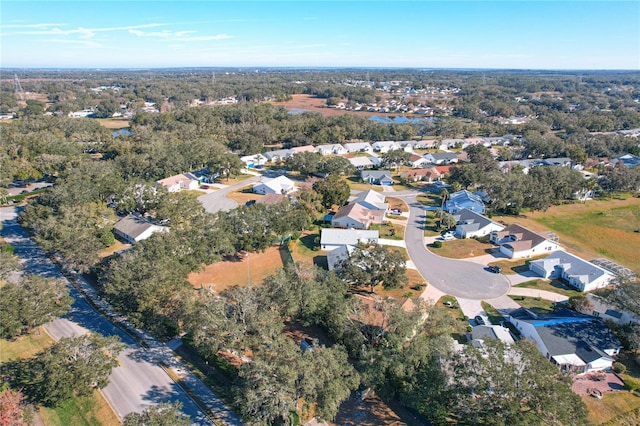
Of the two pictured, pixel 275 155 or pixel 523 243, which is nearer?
pixel 523 243

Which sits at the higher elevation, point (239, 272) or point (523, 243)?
point (523, 243)

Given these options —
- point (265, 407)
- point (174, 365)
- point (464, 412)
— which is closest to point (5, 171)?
point (174, 365)

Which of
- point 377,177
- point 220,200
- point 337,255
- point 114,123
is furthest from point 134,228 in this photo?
point 114,123

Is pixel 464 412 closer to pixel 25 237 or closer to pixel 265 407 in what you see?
pixel 265 407

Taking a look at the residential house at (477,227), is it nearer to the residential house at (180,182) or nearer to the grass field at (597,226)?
the grass field at (597,226)

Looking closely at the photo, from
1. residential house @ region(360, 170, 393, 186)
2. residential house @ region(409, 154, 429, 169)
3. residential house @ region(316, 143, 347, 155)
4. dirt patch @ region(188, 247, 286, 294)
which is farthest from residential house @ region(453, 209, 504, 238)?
residential house @ region(316, 143, 347, 155)

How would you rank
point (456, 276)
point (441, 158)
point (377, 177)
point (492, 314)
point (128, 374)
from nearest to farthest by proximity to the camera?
point (128, 374) → point (492, 314) → point (456, 276) → point (377, 177) → point (441, 158)

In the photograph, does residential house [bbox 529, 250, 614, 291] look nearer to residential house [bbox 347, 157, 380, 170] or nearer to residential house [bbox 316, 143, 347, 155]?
residential house [bbox 347, 157, 380, 170]

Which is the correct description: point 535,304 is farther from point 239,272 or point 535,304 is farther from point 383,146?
point 383,146
